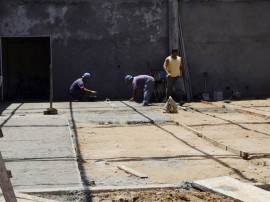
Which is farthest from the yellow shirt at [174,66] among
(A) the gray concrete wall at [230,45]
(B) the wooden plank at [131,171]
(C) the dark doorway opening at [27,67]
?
(B) the wooden plank at [131,171]

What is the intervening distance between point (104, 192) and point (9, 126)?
591 centimetres

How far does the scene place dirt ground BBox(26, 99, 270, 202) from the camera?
5734 mm

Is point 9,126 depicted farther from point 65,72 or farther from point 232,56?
point 232,56

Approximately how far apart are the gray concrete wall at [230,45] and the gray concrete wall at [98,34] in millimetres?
1246

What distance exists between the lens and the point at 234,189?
5.18 meters

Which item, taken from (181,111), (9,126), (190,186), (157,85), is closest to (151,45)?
(157,85)

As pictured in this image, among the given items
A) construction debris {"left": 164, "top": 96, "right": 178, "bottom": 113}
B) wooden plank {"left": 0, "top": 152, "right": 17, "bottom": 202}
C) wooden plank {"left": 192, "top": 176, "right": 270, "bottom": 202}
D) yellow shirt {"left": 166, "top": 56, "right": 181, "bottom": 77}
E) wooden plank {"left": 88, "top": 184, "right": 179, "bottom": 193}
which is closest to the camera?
wooden plank {"left": 0, "top": 152, "right": 17, "bottom": 202}

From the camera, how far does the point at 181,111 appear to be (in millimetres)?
14594

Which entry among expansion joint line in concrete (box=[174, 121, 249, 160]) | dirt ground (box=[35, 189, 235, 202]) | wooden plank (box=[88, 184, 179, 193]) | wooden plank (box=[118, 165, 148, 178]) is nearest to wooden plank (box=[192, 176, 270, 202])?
dirt ground (box=[35, 189, 235, 202])

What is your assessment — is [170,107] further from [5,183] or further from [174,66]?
[5,183]

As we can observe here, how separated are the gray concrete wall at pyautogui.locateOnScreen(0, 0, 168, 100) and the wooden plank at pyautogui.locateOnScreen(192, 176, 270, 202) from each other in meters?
13.9

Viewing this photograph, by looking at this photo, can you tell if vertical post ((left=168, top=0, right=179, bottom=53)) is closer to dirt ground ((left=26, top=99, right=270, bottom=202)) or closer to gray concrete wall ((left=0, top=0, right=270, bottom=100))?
gray concrete wall ((left=0, top=0, right=270, bottom=100))

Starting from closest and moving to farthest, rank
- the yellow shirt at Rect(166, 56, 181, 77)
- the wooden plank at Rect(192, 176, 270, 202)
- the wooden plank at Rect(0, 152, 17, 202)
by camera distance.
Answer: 1. the wooden plank at Rect(0, 152, 17, 202)
2. the wooden plank at Rect(192, 176, 270, 202)
3. the yellow shirt at Rect(166, 56, 181, 77)

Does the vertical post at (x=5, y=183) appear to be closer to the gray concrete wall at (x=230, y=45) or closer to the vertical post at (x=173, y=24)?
the vertical post at (x=173, y=24)
